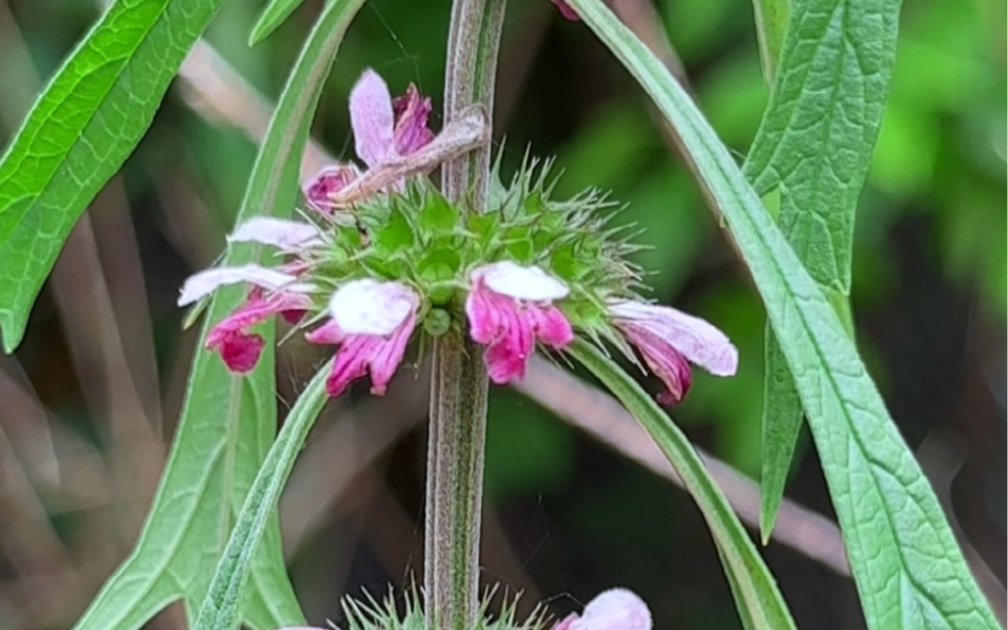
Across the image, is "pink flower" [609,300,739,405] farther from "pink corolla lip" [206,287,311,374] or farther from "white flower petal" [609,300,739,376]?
"pink corolla lip" [206,287,311,374]

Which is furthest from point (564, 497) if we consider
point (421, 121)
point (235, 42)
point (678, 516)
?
point (421, 121)

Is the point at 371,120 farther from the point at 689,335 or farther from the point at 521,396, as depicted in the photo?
the point at 521,396

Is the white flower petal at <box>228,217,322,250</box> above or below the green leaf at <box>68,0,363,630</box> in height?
above

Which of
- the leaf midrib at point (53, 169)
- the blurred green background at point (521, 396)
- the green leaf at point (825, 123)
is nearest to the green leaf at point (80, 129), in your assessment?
the leaf midrib at point (53, 169)

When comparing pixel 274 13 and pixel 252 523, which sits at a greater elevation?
pixel 274 13

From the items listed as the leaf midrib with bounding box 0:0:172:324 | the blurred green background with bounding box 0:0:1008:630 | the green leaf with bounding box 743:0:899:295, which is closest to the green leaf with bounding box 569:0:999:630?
the green leaf with bounding box 743:0:899:295

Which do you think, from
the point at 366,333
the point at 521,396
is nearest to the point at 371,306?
the point at 366,333

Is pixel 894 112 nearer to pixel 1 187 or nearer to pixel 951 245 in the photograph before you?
pixel 951 245
